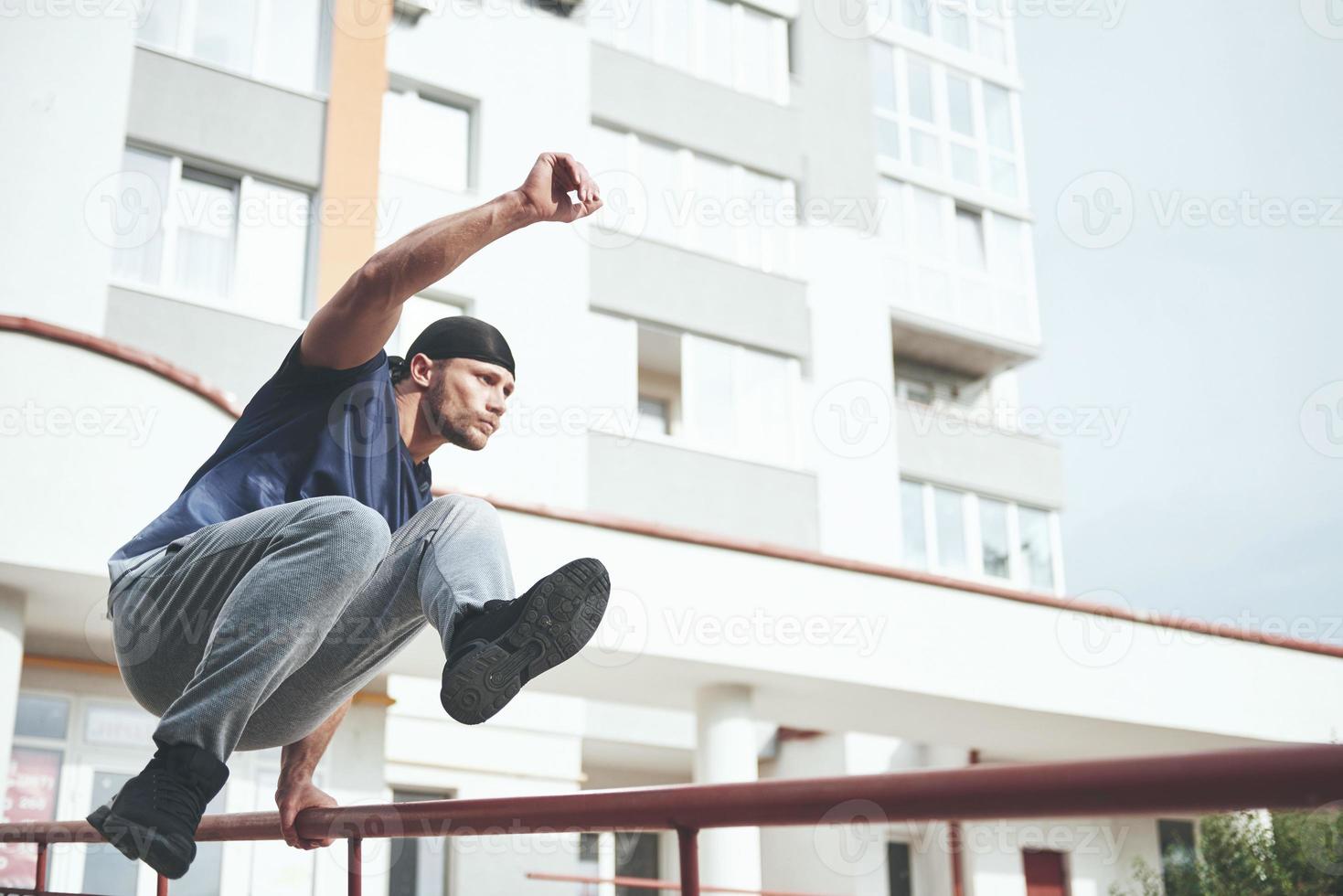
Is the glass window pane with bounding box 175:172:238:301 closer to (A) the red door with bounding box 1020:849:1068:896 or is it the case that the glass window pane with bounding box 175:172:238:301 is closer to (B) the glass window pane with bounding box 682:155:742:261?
(B) the glass window pane with bounding box 682:155:742:261

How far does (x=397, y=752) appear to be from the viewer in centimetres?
1399

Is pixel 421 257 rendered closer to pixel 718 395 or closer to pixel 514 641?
pixel 514 641

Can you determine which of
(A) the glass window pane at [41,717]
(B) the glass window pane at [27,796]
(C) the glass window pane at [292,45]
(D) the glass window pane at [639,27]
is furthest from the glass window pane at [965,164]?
(B) the glass window pane at [27,796]

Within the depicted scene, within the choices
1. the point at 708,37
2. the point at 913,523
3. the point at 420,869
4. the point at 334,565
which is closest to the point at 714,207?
the point at 708,37

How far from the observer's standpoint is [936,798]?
1.61m

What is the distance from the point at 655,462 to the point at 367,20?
20.4 ft

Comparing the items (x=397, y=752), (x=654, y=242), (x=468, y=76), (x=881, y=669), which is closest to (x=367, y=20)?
(x=468, y=76)

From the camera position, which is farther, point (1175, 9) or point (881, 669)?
point (1175, 9)

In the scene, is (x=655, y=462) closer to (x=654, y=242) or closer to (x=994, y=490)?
(x=654, y=242)

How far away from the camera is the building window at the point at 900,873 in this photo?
18547mm

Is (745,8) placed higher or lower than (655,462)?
higher

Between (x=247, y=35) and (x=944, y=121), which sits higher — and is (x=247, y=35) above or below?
below

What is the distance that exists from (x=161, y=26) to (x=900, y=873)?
45.6ft

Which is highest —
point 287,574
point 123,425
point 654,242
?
point 654,242
